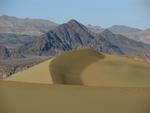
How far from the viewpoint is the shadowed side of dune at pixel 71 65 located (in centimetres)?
1298

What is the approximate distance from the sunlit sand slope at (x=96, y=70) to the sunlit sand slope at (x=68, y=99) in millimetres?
2030

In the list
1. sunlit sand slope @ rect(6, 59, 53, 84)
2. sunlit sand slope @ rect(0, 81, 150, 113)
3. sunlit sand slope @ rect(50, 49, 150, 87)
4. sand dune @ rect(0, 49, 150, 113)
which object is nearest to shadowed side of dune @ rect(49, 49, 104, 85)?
sunlit sand slope @ rect(50, 49, 150, 87)

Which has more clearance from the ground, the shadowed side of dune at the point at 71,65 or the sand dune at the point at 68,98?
the sand dune at the point at 68,98

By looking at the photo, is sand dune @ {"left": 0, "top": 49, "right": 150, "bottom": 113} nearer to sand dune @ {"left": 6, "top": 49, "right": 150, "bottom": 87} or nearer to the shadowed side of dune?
the shadowed side of dune

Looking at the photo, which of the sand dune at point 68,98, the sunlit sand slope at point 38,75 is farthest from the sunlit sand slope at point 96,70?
the sand dune at point 68,98

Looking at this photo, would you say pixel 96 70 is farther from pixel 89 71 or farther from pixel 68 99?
pixel 68 99

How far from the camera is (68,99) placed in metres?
10.2

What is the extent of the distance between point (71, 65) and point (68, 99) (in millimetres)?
4121

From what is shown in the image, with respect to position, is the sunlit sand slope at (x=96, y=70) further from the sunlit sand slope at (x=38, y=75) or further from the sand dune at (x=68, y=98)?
the sand dune at (x=68, y=98)

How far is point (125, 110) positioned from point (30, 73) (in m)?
4.53

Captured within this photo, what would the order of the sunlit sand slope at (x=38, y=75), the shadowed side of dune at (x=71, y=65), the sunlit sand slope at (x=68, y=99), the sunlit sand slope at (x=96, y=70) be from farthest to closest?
the sunlit sand slope at (x=96, y=70)
the shadowed side of dune at (x=71, y=65)
the sunlit sand slope at (x=38, y=75)
the sunlit sand slope at (x=68, y=99)

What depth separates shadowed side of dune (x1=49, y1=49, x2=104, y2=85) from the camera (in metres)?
13.0

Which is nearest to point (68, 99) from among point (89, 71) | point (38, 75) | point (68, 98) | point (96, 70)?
point (68, 98)

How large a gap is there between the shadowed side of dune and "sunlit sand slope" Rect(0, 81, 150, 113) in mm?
1942
